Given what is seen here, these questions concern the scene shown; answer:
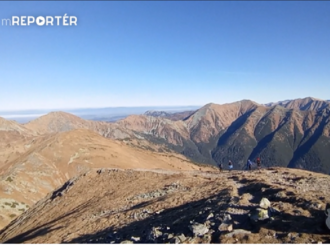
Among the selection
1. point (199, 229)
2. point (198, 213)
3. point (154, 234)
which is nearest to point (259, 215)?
point (199, 229)

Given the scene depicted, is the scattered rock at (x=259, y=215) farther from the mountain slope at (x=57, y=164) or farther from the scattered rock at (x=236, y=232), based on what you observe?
the mountain slope at (x=57, y=164)

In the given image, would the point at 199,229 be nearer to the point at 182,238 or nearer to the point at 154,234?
the point at 182,238

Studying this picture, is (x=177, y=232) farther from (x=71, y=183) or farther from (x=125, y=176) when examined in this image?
(x=71, y=183)

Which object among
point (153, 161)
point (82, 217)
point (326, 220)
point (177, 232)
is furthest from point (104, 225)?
point (153, 161)

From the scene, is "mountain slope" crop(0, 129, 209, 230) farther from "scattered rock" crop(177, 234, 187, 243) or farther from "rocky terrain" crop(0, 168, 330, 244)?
"scattered rock" crop(177, 234, 187, 243)

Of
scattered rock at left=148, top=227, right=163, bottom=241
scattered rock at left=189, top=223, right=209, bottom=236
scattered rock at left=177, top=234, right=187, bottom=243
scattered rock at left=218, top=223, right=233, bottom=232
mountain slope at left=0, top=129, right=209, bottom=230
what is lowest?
mountain slope at left=0, top=129, right=209, bottom=230

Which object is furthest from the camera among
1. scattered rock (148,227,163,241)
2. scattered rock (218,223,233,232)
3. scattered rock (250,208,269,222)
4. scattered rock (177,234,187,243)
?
scattered rock (148,227,163,241)

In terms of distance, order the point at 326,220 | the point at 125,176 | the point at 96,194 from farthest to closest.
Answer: the point at 125,176
the point at 96,194
the point at 326,220

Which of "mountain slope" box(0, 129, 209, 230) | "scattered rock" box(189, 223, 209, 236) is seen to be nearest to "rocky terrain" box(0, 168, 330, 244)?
"scattered rock" box(189, 223, 209, 236)
